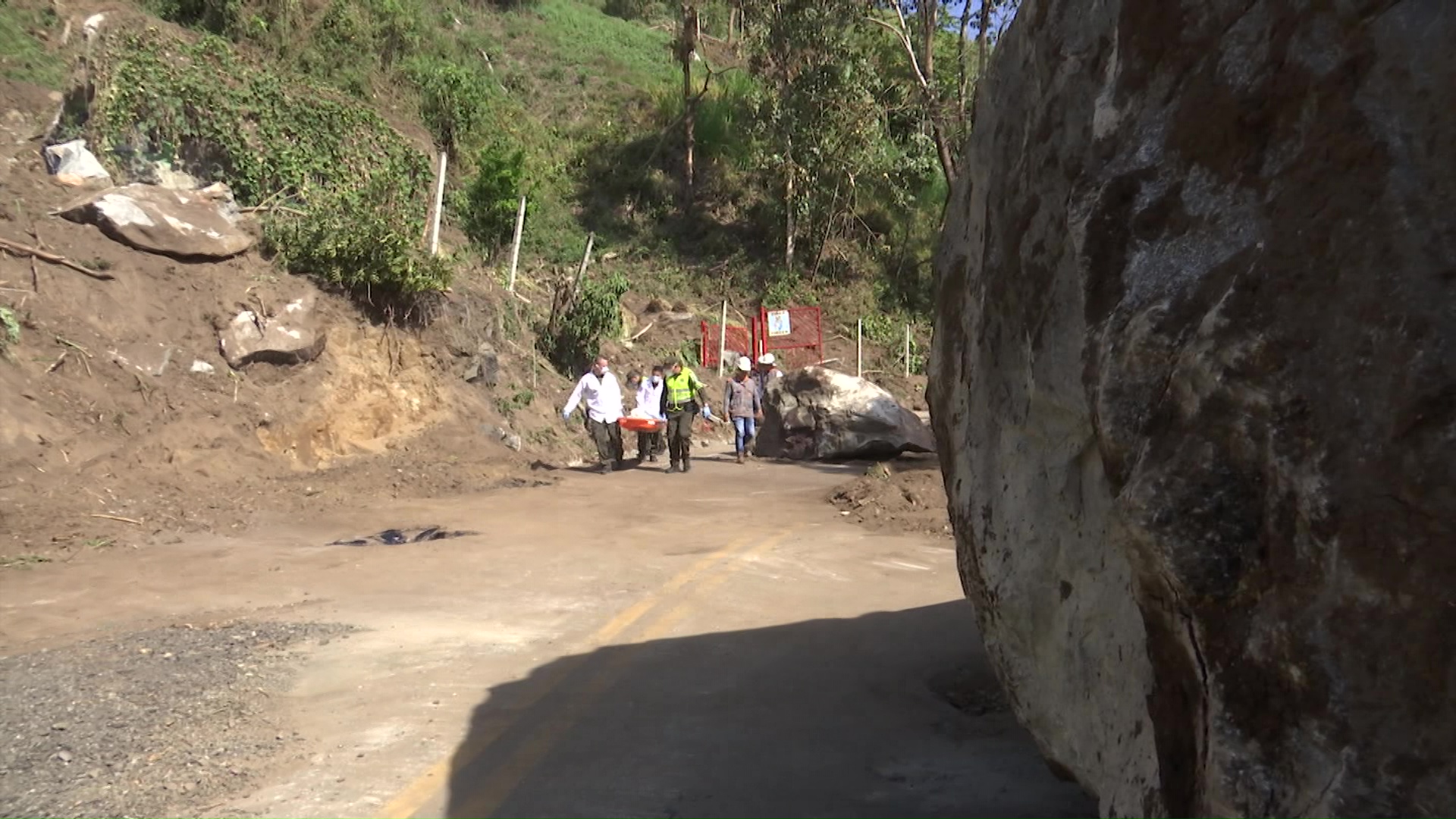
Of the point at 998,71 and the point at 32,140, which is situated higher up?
the point at 32,140

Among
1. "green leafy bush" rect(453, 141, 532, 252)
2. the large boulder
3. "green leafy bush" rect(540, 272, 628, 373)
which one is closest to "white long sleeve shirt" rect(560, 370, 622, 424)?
the large boulder

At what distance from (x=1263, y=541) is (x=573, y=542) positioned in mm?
8685

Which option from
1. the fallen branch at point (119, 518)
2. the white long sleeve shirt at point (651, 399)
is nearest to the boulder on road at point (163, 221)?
the fallen branch at point (119, 518)

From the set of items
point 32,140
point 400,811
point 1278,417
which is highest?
point 32,140

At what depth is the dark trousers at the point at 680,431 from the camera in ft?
57.3

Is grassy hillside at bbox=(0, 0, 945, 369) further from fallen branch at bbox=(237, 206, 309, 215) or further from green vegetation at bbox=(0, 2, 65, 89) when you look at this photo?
fallen branch at bbox=(237, 206, 309, 215)

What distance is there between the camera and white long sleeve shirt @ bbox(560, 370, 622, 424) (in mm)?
17469

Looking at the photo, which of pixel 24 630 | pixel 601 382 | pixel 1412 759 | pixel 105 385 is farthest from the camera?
pixel 601 382

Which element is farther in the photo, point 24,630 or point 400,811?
point 24,630

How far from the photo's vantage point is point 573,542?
35.5ft

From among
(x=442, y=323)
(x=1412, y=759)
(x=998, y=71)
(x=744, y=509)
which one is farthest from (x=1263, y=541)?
(x=442, y=323)

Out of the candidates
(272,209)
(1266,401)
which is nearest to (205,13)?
(272,209)

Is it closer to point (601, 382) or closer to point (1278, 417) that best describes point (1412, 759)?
point (1278, 417)

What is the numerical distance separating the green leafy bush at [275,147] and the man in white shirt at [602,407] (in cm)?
283
